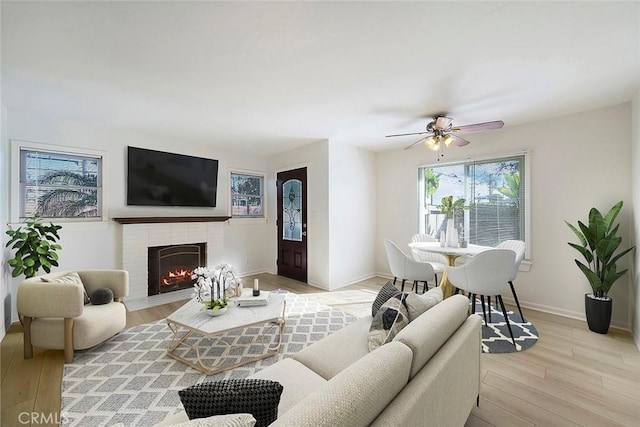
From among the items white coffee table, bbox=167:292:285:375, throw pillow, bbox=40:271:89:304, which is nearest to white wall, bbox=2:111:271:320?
throw pillow, bbox=40:271:89:304

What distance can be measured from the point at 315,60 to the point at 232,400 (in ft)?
7.24

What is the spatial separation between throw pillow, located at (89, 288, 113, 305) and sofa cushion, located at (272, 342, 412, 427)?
8.85ft

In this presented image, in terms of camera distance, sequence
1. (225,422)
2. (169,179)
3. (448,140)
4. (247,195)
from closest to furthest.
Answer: (225,422), (448,140), (169,179), (247,195)

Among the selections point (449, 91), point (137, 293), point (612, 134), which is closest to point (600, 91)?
point (612, 134)

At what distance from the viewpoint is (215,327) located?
2.13m

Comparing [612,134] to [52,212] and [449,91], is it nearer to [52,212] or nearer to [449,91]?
[449,91]

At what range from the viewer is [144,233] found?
3.97 m

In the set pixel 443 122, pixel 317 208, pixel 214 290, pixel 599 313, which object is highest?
pixel 443 122

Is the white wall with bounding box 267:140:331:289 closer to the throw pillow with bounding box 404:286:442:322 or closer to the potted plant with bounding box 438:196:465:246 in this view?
the potted plant with bounding box 438:196:465:246

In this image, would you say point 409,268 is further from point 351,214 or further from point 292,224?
point 292,224

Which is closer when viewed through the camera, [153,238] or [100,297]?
[100,297]

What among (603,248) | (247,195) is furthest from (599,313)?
(247,195)

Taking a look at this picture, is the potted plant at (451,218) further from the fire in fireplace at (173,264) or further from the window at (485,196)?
the fire in fireplace at (173,264)

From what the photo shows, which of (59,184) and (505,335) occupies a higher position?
(59,184)
